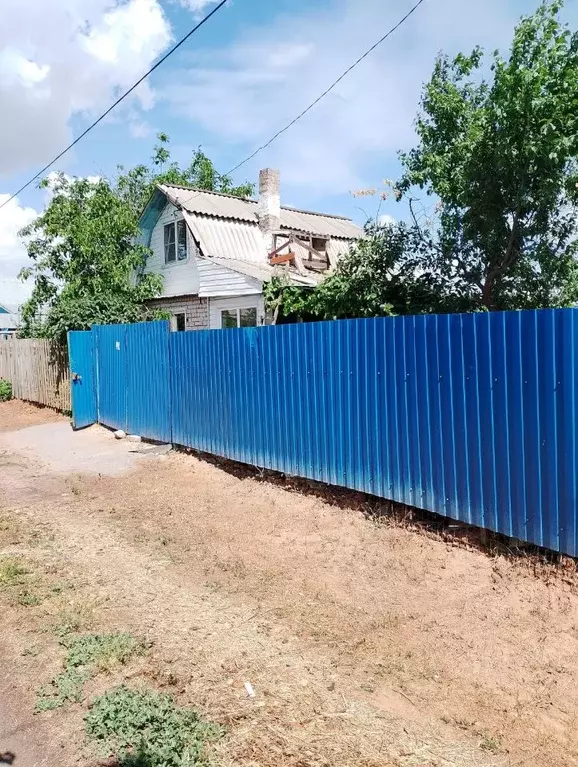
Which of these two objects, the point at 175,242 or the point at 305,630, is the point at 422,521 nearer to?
the point at 305,630

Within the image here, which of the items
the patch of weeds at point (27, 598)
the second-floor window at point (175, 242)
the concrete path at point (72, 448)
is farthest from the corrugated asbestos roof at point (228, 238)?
the patch of weeds at point (27, 598)

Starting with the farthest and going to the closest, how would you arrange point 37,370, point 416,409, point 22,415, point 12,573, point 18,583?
point 37,370, point 22,415, point 416,409, point 12,573, point 18,583

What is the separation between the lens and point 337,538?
A: 5.40 m

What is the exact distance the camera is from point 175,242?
17047 millimetres

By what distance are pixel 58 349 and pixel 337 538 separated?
1078 centimetres

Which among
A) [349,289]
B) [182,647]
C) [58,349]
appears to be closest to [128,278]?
[58,349]

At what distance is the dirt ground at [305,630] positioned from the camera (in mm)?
2727

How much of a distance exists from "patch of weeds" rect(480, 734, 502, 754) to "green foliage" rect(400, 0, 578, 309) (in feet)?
22.7

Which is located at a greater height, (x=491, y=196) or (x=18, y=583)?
(x=491, y=196)

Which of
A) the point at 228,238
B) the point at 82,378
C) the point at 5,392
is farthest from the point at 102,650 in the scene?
the point at 5,392

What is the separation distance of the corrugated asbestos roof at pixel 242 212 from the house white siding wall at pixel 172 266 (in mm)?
512

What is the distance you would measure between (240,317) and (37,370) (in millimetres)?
5537

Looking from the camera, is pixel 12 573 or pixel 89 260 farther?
pixel 89 260

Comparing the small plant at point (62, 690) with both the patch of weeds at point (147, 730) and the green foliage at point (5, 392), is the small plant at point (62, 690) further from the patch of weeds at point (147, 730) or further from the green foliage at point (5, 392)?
the green foliage at point (5, 392)
